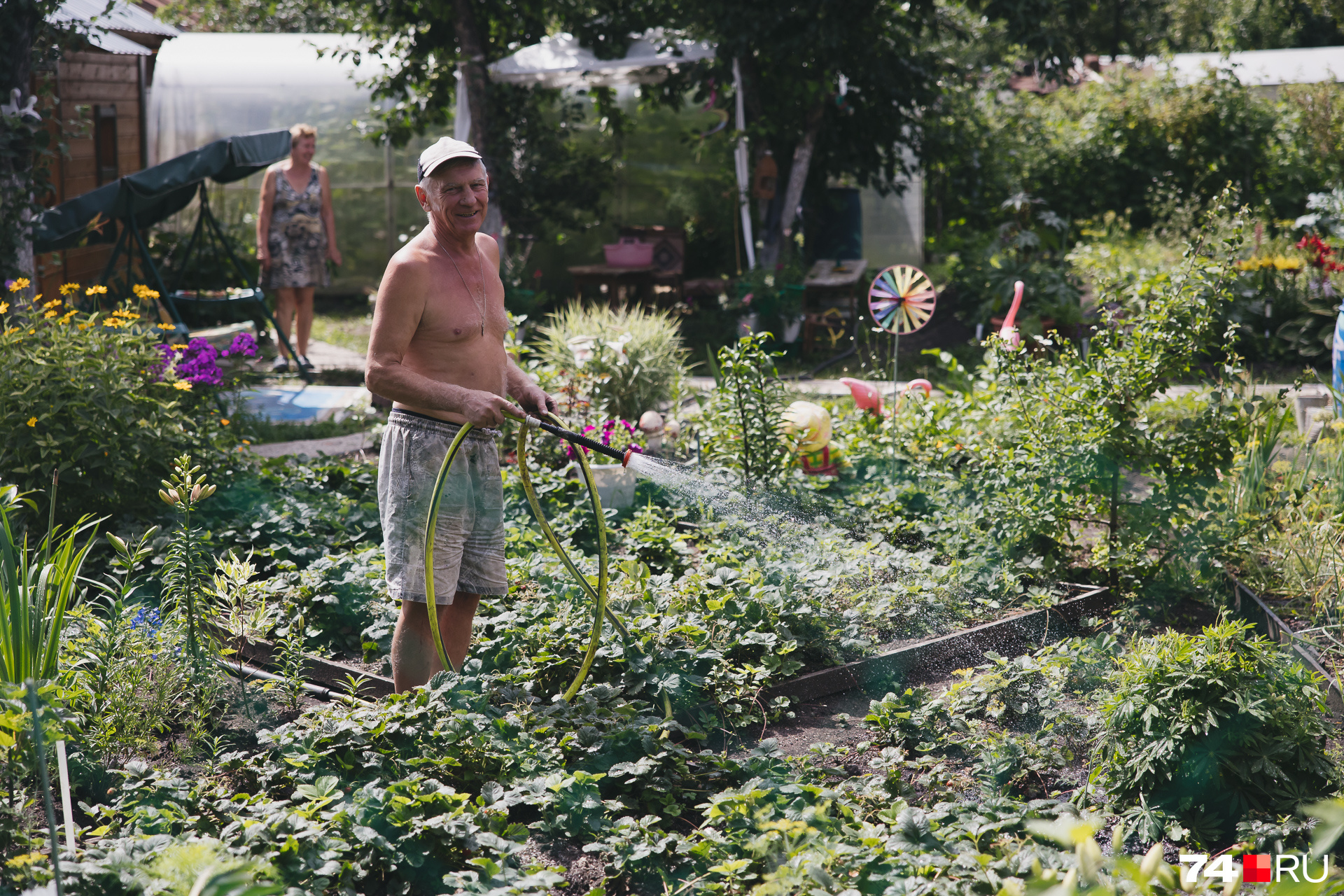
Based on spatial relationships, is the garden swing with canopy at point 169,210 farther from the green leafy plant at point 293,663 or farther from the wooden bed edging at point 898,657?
the wooden bed edging at point 898,657

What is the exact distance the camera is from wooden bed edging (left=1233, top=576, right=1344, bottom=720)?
10.7ft

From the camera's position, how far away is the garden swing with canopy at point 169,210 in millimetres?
6952

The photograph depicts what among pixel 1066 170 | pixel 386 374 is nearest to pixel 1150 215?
pixel 1066 170

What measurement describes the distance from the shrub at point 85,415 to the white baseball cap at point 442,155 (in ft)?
6.75

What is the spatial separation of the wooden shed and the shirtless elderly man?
5.42 metres

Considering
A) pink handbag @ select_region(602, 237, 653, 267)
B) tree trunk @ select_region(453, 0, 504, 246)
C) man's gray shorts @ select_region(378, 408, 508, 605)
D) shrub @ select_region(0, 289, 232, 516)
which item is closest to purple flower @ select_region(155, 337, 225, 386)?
shrub @ select_region(0, 289, 232, 516)

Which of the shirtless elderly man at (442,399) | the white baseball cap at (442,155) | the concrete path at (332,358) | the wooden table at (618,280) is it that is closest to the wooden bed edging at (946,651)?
the shirtless elderly man at (442,399)

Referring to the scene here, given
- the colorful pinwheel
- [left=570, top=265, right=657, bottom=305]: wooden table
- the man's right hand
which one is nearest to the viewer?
the man's right hand

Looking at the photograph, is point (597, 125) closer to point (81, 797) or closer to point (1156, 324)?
point (1156, 324)

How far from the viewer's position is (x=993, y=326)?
9320 millimetres

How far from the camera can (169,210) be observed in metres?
8.19

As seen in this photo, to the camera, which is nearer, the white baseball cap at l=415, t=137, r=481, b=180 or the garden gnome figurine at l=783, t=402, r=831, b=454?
the white baseball cap at l=415, t=137, r=481, b=180

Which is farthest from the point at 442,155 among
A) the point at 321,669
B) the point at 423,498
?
the point at 321,669

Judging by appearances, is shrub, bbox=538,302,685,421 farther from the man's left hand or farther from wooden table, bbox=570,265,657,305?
wooden table, bbox=570,265,657,305
